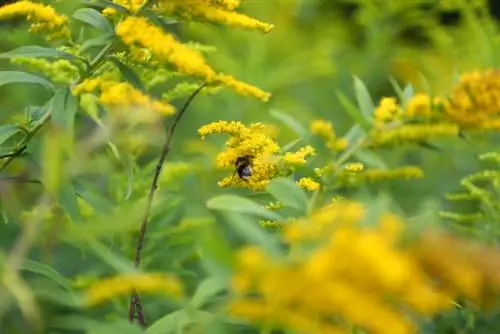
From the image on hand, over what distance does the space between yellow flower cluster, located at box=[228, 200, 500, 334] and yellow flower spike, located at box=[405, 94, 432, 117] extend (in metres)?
0.20

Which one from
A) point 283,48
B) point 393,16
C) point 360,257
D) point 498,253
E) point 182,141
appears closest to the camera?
point 360,257

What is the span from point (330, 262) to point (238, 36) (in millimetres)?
2835

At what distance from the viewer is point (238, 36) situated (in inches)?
140

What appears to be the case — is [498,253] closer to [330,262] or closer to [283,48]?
[330,262]

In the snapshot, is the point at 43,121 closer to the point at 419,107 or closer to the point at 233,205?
the point at 233,205

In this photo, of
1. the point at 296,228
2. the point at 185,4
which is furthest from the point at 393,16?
the point at 296,228

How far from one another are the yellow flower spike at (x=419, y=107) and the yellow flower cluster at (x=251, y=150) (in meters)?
0.25

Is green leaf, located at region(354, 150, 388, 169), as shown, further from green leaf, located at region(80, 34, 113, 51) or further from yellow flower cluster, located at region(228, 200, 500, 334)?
green leaf, located at region(80, 34, 113, 51)

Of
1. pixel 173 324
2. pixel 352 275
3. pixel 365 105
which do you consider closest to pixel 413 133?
pixel 365 105

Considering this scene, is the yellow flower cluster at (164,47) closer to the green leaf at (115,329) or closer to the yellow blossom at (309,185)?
the yellow blossom at (309,185)

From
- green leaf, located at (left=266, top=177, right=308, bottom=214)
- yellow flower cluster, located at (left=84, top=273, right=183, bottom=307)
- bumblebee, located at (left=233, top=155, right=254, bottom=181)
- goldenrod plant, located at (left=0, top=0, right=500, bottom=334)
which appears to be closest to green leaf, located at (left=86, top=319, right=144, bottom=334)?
goldenrod plant, located at (left=0, top=0, right=500, bottom=334)

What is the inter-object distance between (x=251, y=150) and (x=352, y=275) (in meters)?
0.51

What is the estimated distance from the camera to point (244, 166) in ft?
4.34

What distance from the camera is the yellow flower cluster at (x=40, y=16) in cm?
121
